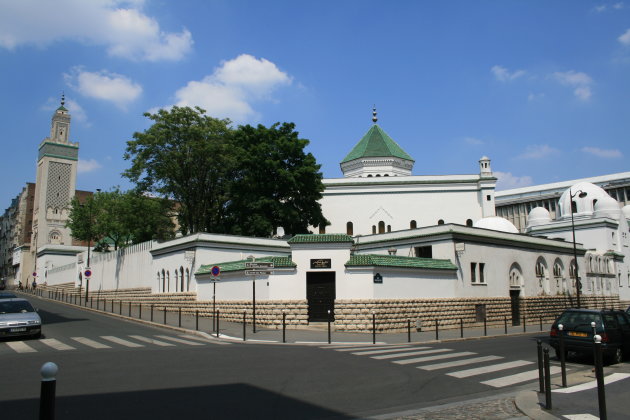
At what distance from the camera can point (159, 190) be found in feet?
134

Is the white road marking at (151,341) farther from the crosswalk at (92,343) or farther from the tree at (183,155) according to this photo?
the tree at (183,155)

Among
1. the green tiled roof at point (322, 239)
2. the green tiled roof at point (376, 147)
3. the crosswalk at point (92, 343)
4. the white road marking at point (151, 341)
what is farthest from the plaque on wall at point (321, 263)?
the green tiled roof at point (376, 147)

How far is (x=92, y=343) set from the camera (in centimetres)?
1605

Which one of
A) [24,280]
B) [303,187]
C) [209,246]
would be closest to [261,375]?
[209,246]

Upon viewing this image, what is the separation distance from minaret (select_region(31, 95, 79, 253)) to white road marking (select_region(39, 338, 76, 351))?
76943mm

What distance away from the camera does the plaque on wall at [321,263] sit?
2350cm

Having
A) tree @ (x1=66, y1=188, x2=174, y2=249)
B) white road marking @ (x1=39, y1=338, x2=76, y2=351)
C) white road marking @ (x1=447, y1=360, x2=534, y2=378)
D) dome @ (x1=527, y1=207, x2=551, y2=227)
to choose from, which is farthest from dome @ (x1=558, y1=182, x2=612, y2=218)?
white road marking @ (x1=39, y1=338, x2=76, y2=351)

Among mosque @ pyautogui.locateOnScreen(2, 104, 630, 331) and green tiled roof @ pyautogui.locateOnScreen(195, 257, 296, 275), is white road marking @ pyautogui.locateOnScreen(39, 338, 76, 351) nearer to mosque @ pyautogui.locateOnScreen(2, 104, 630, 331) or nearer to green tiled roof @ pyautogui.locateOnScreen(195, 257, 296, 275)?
mosque @ pyautogui.locateOnScreen(2, 104, 630, 331)

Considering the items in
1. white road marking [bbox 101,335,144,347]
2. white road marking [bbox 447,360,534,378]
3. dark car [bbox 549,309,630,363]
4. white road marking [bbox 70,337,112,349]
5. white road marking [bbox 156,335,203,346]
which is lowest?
white road marking [bbox 447,360,534,378]

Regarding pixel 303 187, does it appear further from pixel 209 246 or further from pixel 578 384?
pixel 578 384

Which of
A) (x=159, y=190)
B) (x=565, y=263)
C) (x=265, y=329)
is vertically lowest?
(x=265, y=329)

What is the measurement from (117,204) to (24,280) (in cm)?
5122

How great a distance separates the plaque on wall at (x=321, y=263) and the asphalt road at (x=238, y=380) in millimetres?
7220

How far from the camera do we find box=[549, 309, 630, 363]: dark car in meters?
13.5
